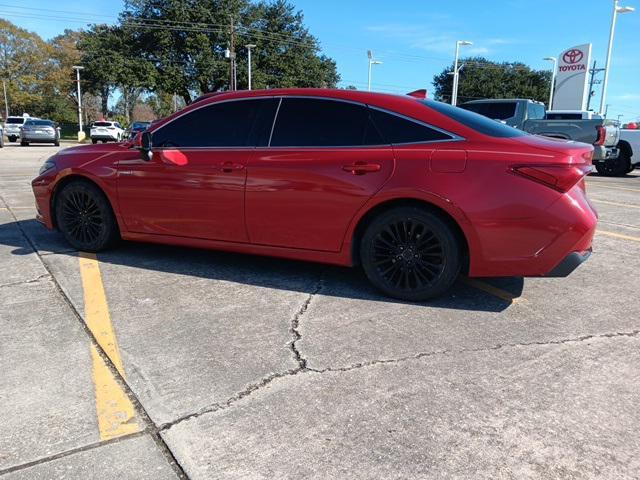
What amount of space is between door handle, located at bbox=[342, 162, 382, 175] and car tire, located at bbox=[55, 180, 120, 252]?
2512 mm

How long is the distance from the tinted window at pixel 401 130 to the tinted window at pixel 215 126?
99 centimetres

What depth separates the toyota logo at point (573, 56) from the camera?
33.2 metres

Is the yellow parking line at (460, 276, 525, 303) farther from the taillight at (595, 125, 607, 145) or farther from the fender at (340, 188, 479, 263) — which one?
the taillight at (595, 125, 607, 145)

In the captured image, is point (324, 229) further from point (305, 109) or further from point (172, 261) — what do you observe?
point (172, 261)

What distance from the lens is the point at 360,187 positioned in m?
4.04

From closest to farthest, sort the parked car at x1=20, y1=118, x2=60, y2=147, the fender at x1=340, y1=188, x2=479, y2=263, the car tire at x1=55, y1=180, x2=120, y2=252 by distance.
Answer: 1. the fender at x1=340, y1=188, x2=479, y2=263
2. the car tire at x1=55, y1=180, x2=120, y2=252
3. the parked car at x1=20, y1=118, x2=60, y2=147

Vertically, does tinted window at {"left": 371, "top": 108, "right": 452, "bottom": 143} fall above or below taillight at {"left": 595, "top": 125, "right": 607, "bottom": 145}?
below

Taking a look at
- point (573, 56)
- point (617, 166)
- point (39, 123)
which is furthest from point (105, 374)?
point (573, 56)

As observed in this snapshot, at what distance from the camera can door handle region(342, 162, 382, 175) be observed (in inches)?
157

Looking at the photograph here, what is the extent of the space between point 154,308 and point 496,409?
248cm

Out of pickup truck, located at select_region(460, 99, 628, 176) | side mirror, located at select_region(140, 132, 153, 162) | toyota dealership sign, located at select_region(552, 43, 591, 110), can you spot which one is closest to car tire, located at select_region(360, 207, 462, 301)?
side mirror, located at select_region(140, 132, 153, 162)

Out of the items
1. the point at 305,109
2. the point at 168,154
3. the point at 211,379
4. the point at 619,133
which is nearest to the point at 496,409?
the point at 211,379

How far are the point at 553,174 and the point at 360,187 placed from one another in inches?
52.9

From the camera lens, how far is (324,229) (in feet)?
13.8
